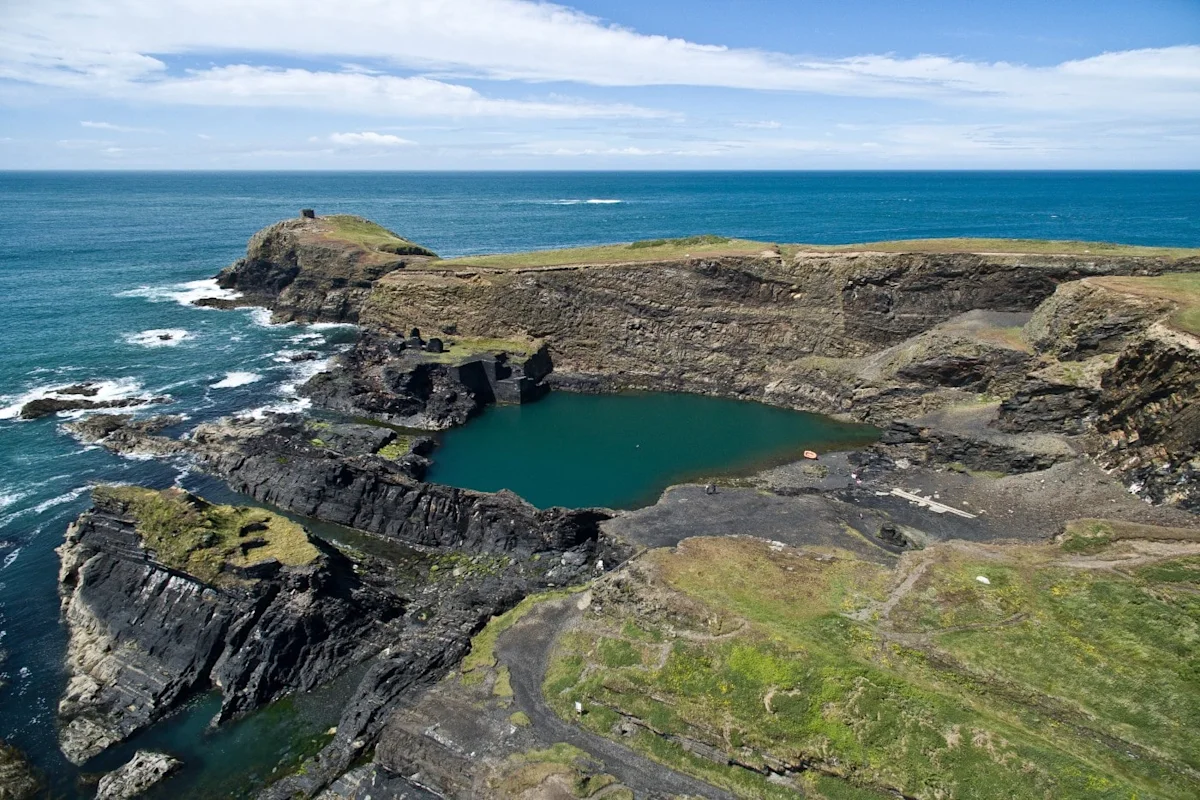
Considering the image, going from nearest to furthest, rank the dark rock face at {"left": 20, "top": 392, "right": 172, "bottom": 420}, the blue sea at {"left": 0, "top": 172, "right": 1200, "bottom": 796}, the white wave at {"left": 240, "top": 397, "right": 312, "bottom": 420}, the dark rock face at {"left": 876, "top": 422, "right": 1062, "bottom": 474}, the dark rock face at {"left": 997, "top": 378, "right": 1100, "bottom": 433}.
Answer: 1. the blue sea at {"left": 0, "top": 172, "right": 1200, "bottom": 796}
2. the dark rock face at {"left": 876, "top": 422, "right": 1062, "bottom": 474}
3. the dark rock face at {"left": 997, "top": 378, "right": 1100, "bottom": 433}
4. the dark rock face at {"left": 20, "top": 392, "right": 172, "bottom": 420}
5. the white wave at {"left": 240, "top": 397, "right": 312, "bottom": 420}

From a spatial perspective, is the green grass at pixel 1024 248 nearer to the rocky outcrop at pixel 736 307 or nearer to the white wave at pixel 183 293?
the rocky outcrop at pixel 736 307

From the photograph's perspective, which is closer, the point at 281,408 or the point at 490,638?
the point at 490,638

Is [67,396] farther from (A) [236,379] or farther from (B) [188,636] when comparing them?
(B) [188,636]

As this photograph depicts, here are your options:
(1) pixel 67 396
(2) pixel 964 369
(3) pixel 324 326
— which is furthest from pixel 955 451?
(1) pixel 67 396

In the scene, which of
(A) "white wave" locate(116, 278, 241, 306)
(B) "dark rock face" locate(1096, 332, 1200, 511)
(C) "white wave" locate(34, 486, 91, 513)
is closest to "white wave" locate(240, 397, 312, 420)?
(C) "white wave" locate(34, 486, 91, 513)

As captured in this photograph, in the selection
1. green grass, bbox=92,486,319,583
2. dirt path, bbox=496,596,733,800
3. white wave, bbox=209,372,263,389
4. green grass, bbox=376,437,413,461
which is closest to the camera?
dirt path, bbox=496,596,733,800

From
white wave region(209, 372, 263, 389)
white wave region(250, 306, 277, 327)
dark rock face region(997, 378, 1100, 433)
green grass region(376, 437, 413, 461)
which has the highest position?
white wave region(250, 306, 277, 327)

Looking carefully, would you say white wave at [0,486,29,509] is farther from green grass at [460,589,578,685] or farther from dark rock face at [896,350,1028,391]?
dark rock face at [896,350,1028,391]
